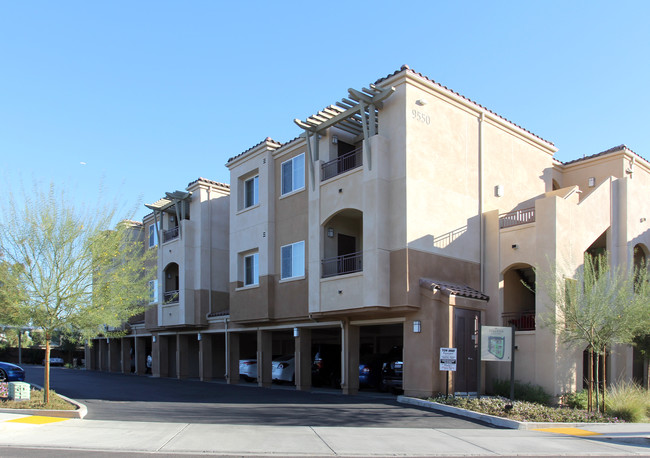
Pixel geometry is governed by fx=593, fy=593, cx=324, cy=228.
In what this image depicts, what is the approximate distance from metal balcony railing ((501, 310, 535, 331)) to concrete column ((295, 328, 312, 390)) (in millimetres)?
7313

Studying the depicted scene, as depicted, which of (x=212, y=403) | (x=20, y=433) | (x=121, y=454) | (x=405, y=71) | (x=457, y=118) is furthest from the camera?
(x=457, y=118)

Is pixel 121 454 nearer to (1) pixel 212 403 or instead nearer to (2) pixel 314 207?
(1) pixel 212 403

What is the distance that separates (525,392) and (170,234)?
20.2m

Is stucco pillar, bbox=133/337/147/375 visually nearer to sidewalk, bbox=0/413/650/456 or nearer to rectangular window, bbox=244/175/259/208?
rectangular window, bbox=244/175/259/208

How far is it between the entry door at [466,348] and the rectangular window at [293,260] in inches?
250

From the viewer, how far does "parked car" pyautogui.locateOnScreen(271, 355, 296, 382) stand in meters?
25.0

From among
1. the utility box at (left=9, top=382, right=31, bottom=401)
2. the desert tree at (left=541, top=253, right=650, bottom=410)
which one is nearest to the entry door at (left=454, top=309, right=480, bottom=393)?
the desert tree at (left=541, top=253, right=650, bottom=410)

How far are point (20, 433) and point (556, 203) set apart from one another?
15.7m

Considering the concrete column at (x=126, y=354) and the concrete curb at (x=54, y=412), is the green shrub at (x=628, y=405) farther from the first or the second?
the concrete column at (x=126, y=354)

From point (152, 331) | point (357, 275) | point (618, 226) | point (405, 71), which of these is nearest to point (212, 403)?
point (357, 275)

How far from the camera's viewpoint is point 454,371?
1773 centimetres

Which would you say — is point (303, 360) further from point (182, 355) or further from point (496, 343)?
point (182, 355)

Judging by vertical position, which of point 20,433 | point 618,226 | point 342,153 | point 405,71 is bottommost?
point 20,433

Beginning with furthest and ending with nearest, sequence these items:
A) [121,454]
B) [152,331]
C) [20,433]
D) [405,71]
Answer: [152,331] → [405,71] → [20,433] → [121,454]
